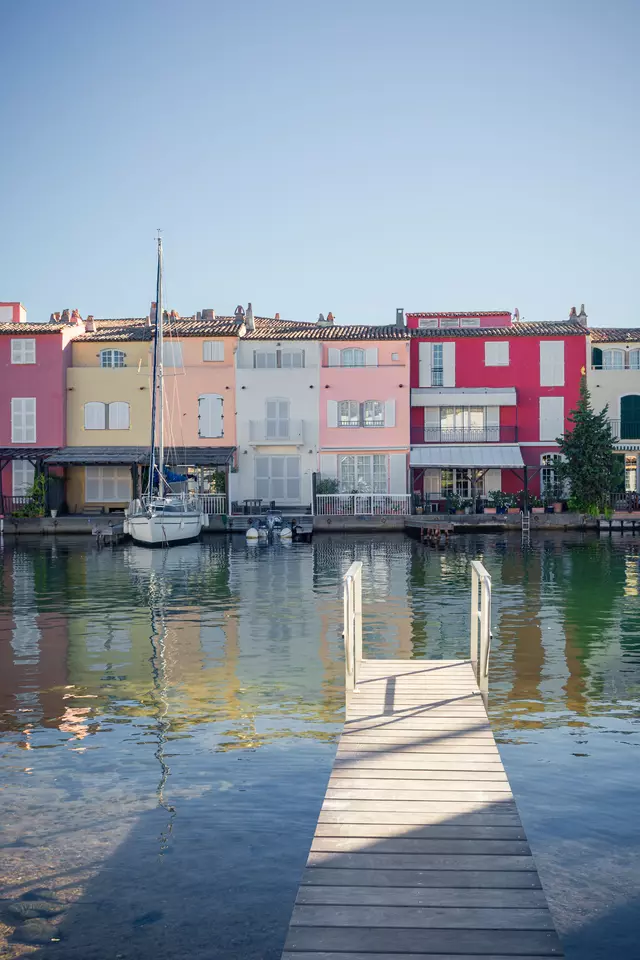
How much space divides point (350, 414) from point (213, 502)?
8.32 meters

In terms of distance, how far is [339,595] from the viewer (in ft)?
81.9

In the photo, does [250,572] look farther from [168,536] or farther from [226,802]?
[226,802]

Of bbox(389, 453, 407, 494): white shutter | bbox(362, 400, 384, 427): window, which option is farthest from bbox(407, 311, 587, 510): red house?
bbox(362, 400, 384, 427): window

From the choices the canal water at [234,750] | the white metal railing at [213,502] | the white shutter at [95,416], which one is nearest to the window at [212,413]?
the white metal railing at [213,502]

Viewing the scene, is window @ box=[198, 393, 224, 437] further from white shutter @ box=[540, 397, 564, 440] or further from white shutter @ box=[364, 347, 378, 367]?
white shutter @ box=[540, 397, 564, 440]

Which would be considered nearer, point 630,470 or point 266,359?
point 630,470

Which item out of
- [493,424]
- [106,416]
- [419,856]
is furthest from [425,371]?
[419,856]

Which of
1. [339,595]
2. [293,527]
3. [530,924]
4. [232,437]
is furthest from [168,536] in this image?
[530,924]

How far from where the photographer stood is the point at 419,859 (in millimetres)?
6516

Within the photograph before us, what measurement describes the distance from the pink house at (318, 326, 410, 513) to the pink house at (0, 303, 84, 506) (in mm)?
13341

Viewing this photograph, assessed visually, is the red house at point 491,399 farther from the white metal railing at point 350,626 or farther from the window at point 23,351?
the white metal railing at point 350,626

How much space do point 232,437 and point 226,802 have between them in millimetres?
43656

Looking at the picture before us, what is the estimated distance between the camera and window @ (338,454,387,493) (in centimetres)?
Answer: 5156

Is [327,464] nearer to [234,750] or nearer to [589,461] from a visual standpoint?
[589,461]
